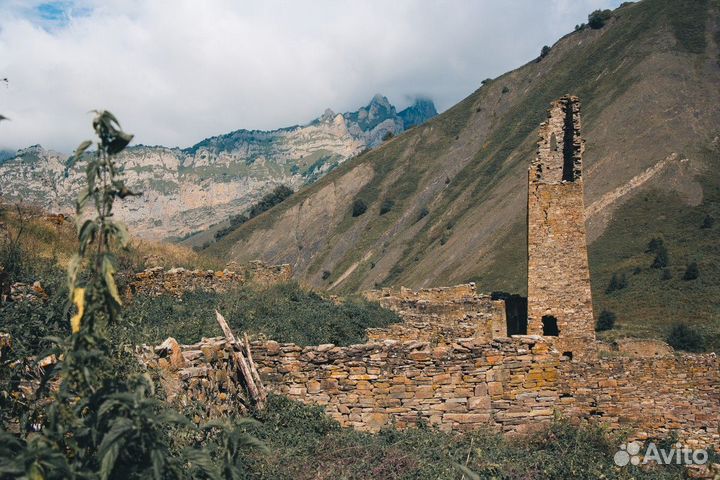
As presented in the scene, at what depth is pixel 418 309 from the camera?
18.3 metres

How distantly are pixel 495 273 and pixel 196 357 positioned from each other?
45.5 metres

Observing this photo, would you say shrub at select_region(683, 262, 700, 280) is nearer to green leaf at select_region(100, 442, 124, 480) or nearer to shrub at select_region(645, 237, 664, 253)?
shrub at select_region(645, 237, 664, 253)

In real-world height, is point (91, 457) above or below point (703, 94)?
below

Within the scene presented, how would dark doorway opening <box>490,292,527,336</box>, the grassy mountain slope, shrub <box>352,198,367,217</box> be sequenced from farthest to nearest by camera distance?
shrub <box>352,198,367,217</box>
the grassy mountain slope
dark doorway opening <box>490,292,527,336</box>

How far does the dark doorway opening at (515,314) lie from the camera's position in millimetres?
18547

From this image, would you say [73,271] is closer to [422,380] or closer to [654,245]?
[422,380]

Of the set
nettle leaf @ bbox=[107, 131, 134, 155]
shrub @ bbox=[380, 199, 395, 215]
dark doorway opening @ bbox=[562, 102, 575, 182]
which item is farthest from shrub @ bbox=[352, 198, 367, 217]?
nettle leaf @ bbox=[107, 131, 134, 155]

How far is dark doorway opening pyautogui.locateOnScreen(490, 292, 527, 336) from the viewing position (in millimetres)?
18547

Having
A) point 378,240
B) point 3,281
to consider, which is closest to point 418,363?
point 3,281

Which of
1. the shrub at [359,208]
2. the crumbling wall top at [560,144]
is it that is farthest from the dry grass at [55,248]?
the shrub at [359,208]

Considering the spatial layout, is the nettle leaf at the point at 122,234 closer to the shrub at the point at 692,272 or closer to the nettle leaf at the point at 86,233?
the nettle leaf at the point at 86,233

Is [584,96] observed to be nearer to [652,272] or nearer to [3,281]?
[652,272]

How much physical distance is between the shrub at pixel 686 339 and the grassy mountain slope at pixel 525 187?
3.90 metres

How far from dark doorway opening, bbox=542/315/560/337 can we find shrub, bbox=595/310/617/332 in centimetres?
1754
